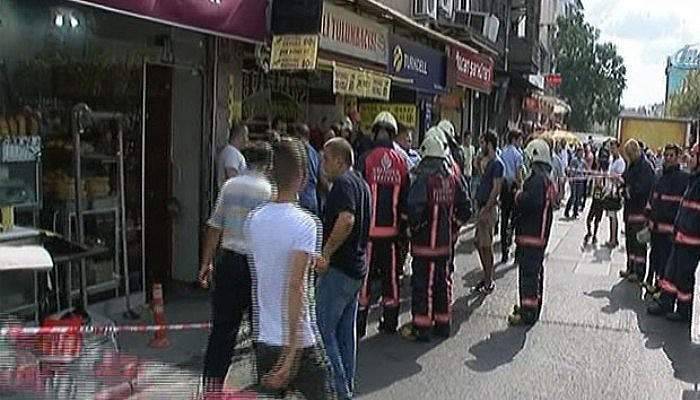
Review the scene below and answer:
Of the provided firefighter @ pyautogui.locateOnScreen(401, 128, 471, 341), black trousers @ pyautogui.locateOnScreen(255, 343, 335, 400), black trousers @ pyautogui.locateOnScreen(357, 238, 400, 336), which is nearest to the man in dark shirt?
firefighter @ pyautogui.locateOnScreen(401, 128, 471, 341)

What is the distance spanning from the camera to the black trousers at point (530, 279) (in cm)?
888

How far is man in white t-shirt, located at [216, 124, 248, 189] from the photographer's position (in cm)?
859

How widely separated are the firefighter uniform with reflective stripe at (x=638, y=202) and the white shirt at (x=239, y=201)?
23.1 feet

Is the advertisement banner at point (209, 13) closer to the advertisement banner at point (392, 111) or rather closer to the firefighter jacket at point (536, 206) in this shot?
the firefighter jacket at point (536, 206)

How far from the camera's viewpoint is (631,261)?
12.0 metres

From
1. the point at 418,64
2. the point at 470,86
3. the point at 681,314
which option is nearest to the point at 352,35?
the point at 418,64

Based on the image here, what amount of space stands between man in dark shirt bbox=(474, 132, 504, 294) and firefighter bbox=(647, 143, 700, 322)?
2113 mm

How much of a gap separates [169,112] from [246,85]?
1458 millimetres

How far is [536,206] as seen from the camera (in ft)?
28.9

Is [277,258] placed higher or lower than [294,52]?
lower

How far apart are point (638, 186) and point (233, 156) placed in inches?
232

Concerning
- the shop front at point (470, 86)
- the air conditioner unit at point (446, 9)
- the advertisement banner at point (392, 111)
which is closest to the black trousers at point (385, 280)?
the advertisement banner at point (392, 111)

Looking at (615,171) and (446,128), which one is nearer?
(446,128)

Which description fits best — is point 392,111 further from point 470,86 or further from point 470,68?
point 470,86
